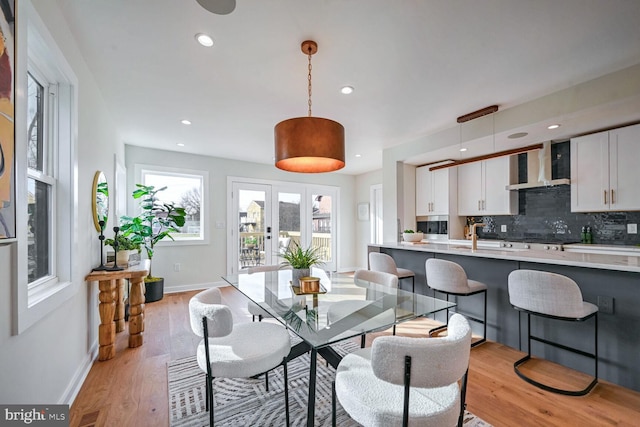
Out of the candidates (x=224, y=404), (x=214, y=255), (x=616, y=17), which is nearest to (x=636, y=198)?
(x=616, y=17)

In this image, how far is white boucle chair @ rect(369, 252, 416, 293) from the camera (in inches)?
123

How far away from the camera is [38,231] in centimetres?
171

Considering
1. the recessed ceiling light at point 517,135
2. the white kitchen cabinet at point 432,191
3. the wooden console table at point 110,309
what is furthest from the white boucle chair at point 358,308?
the white kitchen cabinet at point 432,191

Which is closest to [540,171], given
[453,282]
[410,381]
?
[453,282]

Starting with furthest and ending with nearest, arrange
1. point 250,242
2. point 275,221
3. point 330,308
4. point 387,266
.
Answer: point 275,221, point 250,242, point 387,266, point 330,308

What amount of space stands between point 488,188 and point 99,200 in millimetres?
5060

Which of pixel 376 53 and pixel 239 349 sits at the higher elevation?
pixel 376 53

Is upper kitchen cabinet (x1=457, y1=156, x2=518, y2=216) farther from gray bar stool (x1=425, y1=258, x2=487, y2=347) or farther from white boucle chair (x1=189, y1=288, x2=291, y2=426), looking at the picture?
white boucle chair (x1=189, y1=288, x2=291, y2=426)

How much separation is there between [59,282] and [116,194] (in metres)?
2.09

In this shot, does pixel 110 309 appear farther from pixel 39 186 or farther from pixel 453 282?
pixel 453 282

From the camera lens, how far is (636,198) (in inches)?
117

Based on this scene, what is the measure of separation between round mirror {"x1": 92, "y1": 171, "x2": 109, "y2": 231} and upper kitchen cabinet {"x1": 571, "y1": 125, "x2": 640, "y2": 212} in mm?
5226

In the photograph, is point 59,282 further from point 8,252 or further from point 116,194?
point 116,194

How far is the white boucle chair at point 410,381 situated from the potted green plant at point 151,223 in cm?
365
